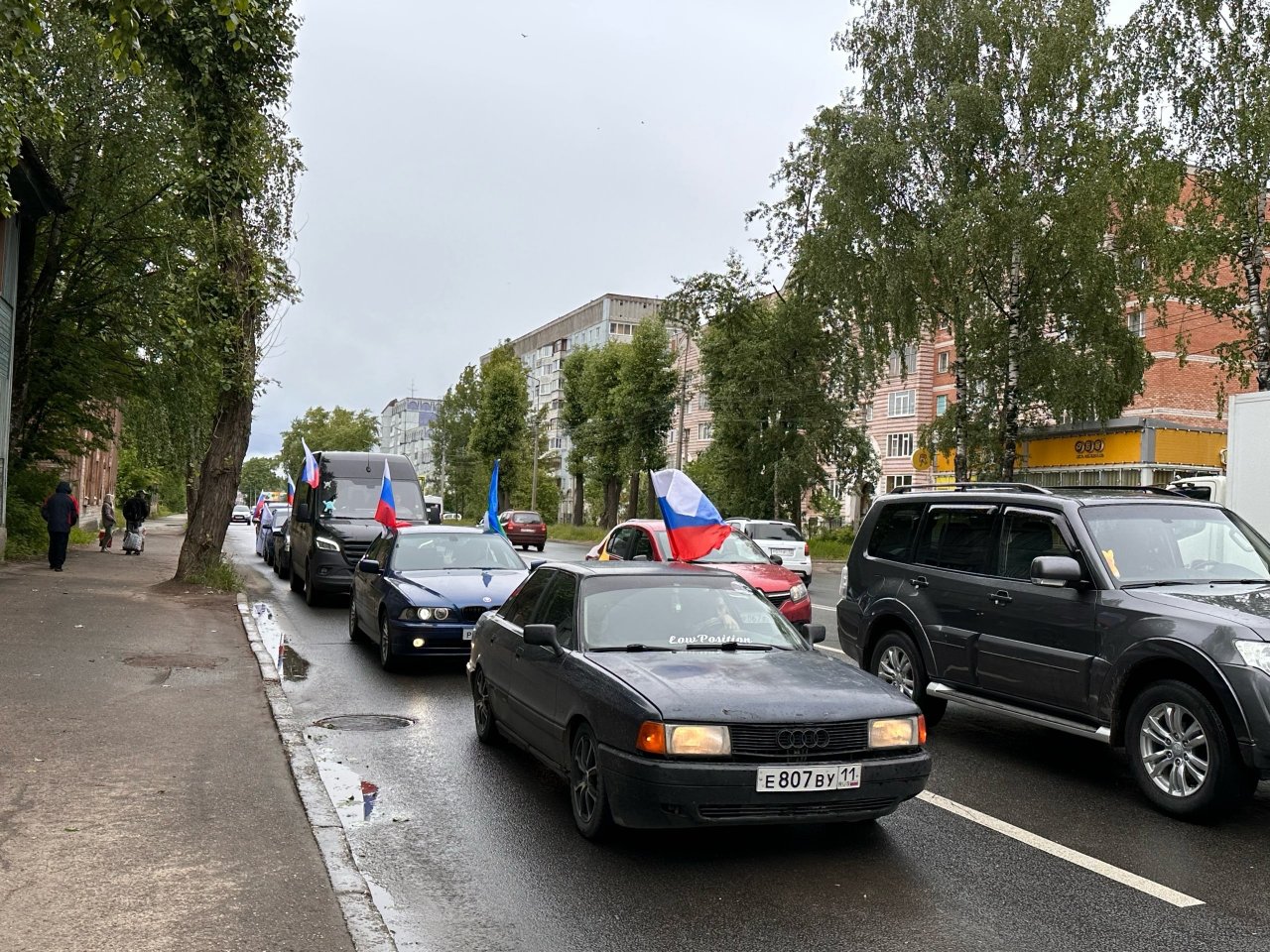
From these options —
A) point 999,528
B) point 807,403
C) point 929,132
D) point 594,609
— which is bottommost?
point 594,609

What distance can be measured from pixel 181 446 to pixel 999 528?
68.6ft

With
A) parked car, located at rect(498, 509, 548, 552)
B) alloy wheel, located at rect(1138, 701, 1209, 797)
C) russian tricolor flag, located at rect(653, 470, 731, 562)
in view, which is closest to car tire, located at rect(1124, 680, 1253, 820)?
alloy wheel, located at rect(1138, 701, 1209, 797)

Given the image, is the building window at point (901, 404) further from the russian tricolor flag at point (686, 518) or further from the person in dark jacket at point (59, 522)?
the russian tricolor flag at point (686, 518)

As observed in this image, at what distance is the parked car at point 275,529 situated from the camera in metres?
28.5

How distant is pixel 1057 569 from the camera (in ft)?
23.7

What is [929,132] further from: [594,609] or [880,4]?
[594,609]

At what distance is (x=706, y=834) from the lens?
236 inches

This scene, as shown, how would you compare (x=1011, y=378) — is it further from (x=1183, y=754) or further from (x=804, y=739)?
(x=804, y=739)

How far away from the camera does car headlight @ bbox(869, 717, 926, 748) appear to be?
18.4ft

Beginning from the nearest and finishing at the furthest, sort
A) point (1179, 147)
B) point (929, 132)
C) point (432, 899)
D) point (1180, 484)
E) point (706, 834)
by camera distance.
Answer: point (432, 899) < point (706, 834) < point (1180, 484) < point (1179, 147) < point (929, 132)

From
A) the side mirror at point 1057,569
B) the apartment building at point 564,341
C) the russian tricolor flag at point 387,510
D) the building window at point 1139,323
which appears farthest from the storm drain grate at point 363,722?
the apartment building at point 564,341

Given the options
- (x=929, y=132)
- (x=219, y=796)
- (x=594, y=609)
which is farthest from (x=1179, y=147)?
(x=219, y=796)

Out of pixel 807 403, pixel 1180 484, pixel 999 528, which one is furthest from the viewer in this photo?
pixel 807 403

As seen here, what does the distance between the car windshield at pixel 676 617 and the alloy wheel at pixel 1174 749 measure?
2.05 meters
